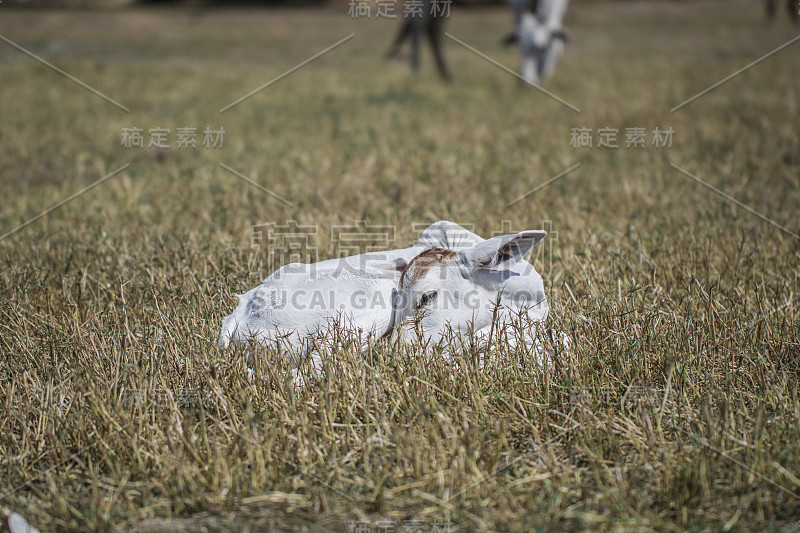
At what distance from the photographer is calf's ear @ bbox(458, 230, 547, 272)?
202 cm

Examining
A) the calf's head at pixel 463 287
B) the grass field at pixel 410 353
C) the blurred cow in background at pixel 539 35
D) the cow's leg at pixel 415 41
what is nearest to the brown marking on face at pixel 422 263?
the calf's head at pixel 463 287

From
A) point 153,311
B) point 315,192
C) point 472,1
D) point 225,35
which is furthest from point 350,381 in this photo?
point 472,1

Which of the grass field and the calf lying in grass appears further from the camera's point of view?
the calf lying in grass

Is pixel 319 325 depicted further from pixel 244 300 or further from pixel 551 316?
pixel 551 316

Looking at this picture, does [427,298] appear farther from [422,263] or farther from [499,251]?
[499,251]

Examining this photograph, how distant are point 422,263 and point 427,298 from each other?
104mm

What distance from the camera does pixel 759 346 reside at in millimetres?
2311

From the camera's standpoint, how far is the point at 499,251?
2059 mm

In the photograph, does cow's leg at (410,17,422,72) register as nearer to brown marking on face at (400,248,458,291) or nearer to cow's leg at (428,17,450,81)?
cow's leg at (428,17,450,81)

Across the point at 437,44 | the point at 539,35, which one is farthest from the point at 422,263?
the point at 437,44

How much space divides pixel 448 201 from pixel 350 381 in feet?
7.39

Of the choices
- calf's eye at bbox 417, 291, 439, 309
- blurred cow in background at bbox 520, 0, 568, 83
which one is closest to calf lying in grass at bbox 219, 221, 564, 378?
calf's eye at bbox 417, 291, 439, 309

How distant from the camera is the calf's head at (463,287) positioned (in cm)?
207

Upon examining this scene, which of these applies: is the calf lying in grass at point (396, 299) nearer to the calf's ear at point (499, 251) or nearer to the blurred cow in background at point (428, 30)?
the calf's ear at point (499, 251)
